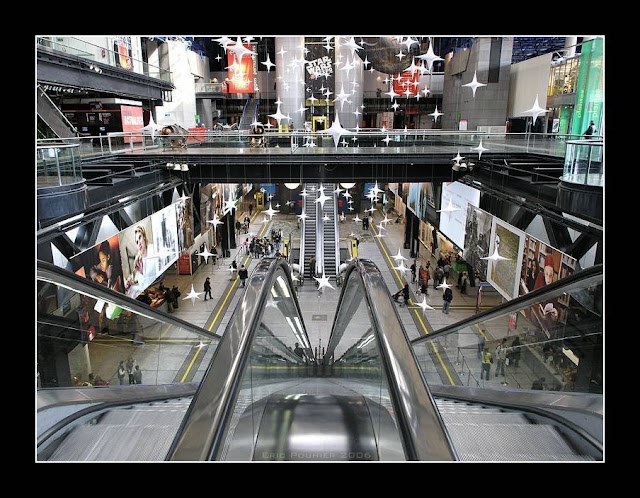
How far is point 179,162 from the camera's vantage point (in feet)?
48.5

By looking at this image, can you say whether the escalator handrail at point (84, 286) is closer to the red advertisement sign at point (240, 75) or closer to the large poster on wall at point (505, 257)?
the large poster on wall at point (505, 257)

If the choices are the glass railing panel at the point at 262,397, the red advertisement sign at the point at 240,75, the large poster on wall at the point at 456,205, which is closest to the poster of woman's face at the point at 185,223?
the large poster on wall at the point at 456,205

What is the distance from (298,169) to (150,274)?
19.9 ft

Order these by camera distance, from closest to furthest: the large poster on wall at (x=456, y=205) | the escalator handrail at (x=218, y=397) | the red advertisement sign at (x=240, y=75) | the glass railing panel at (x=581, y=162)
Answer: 1. the escalator handrail at (x=218, y=397)
2. the glass railing panel at (x=581, y=162)
3. the large poster on wall at (x=456, y=205)
4. the red advertisement sign at (x=240, y=75)

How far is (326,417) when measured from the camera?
3.63 m

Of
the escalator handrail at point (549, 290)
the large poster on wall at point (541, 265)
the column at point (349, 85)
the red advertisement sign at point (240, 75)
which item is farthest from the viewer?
the column at point (349, 85)

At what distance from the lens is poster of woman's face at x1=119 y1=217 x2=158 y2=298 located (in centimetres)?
1086

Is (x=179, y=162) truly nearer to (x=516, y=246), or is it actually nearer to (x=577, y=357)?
(x=516, y=246)

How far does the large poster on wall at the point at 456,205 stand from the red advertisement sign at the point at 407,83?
530 inches

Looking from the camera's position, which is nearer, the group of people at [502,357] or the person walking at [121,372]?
the person walking at [121,372]

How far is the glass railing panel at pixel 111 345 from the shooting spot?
405cm

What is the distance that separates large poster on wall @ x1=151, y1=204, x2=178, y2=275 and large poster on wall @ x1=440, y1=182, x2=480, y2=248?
8206 millimetres

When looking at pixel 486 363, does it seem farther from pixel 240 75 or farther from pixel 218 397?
pixel 240 75

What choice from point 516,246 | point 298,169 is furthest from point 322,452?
point 298,169
